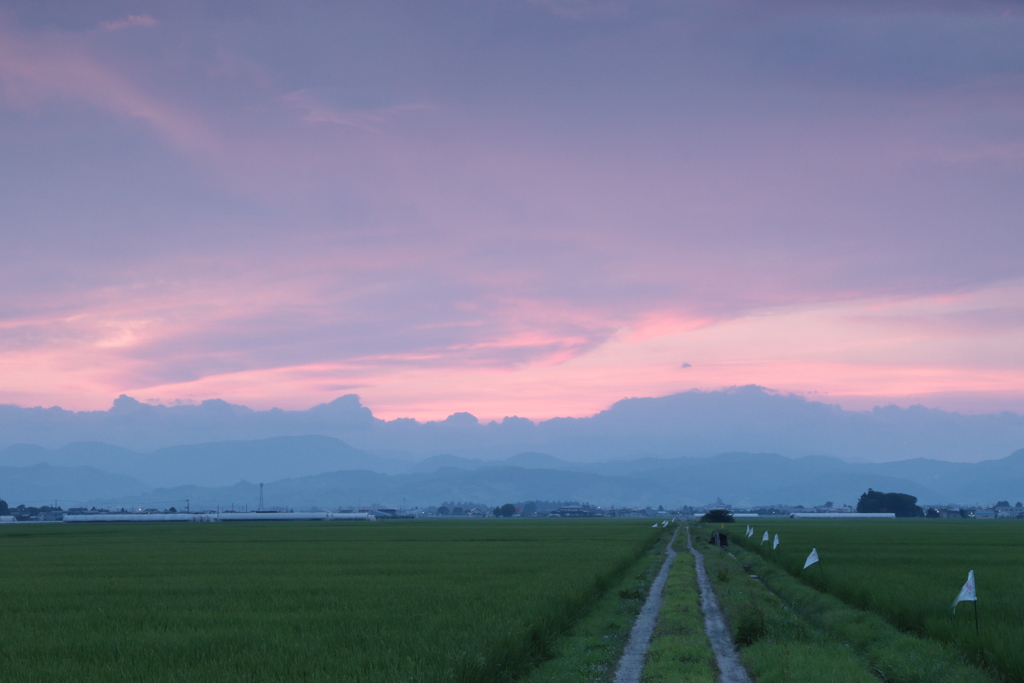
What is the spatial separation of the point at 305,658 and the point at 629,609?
12.7 meters

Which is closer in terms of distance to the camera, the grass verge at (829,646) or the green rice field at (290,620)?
the green rice field at (290,620)

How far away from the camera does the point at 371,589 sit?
24.9 meters

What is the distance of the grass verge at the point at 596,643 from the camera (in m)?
15.2

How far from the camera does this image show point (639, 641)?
1902cm

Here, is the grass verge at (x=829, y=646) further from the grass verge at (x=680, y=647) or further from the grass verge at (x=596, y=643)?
the grass verge at (x=596, y=643)

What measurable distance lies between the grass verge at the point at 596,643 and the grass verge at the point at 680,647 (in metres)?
0.79

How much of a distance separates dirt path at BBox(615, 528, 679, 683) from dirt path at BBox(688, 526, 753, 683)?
1477mm

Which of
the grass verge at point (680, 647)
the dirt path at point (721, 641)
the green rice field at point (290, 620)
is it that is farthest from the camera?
the dirt path at point (721, 641)

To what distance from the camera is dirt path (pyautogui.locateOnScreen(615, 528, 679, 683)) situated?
611 inches

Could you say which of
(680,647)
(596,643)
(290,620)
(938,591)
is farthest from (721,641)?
(290,620)

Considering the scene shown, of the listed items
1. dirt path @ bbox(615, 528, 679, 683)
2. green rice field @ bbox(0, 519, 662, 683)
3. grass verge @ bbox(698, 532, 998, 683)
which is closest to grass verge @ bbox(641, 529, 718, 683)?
dirt path @ bbox(615, 528, 679, 683)

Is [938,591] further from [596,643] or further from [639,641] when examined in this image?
[596,643]

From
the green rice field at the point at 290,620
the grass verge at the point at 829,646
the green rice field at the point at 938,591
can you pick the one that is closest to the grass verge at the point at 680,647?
the grass verge at the point at 829,646

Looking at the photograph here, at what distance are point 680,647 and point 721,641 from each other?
220 cm
